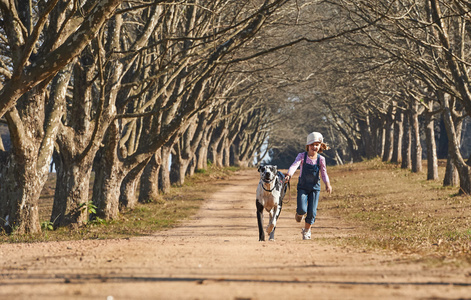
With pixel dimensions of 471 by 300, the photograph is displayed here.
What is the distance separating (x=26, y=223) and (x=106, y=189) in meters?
4.03

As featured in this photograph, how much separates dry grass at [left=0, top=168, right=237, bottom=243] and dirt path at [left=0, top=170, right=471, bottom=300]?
147 inches

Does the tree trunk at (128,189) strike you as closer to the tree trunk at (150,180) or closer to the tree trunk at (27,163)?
the tree trunk at (150,180)

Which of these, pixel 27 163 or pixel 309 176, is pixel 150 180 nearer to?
pixel 27 163

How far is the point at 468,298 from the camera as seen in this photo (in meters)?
4.70

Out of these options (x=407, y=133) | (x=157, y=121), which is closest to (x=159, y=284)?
(x=157, y=121)

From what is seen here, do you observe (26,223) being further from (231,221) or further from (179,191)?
(179,191)

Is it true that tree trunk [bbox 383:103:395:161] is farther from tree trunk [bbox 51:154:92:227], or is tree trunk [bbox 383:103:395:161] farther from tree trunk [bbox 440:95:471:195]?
tree trunk [bbox 51:154:92:227]

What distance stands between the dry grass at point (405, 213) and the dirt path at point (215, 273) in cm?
112

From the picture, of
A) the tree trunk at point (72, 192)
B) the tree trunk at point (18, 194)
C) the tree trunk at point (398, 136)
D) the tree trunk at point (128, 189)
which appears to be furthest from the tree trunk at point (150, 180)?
the tree trunk at point (398, 136)

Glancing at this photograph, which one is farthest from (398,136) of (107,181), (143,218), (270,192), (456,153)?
(270,192)

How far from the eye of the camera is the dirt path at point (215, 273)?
4949 mm

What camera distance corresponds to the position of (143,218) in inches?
693

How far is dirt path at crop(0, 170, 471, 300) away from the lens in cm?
495

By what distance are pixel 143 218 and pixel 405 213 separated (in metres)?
8.04
